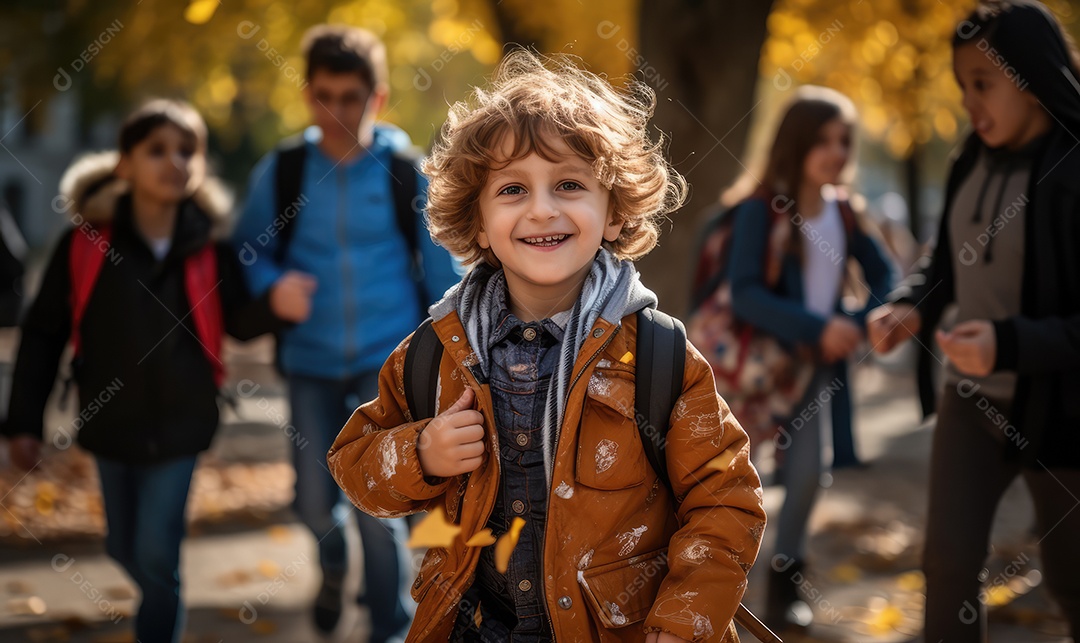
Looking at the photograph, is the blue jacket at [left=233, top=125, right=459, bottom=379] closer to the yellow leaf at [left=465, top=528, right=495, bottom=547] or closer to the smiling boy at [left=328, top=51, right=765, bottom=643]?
the smiling boy at [left=328, top=51, right=765, bottom=643]

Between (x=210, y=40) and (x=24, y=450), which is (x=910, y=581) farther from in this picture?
(x=210, y=40)

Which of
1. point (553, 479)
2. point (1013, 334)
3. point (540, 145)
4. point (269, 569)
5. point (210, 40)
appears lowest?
point (269, 569)

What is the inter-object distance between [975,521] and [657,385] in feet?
5.62

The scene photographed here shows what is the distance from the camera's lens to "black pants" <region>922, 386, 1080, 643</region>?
352 centimetres

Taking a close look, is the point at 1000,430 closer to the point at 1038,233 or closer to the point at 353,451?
the point at 1038,233

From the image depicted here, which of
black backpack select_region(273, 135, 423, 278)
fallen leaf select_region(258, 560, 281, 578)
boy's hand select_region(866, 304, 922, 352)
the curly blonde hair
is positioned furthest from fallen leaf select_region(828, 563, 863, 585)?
the curly blonde hair

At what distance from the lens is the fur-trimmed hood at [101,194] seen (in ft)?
14.7

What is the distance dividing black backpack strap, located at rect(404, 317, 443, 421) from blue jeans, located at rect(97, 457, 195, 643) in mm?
2066

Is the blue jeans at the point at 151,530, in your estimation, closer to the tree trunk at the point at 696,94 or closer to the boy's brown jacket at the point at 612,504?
the boy's brown jacket at the point at 612,504

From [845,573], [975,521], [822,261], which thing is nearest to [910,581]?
[845,573]

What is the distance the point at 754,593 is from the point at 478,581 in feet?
11.6

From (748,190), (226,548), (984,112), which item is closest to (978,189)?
(984,112)

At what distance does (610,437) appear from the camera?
242cm

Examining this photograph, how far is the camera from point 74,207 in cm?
459
